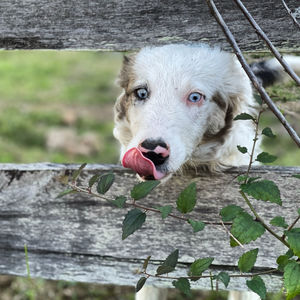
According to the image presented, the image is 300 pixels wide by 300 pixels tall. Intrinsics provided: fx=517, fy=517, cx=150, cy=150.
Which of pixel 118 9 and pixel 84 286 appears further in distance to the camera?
pixel 84 286

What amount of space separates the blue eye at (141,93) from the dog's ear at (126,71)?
0.41ft

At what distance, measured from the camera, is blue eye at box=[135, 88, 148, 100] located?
6.48 feet

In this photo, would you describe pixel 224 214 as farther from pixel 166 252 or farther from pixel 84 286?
pixel 84 286

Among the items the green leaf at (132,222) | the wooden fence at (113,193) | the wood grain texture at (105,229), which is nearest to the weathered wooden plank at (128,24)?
the wooden fence at (113,193)

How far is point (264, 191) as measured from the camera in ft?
4.37

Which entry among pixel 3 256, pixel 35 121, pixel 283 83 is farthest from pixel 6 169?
pixel 35 121

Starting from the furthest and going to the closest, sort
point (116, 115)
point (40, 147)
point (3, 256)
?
1. point (40, 147)
2. point (116, 115)
3. point (3, 256)

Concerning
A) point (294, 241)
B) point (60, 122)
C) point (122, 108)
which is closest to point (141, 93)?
point (122, 108)

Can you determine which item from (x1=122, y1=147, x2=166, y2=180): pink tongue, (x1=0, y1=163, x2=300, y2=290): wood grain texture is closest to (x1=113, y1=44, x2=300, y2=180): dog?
(x1=122, y1=147, x2=166, y2=180): pink tongue

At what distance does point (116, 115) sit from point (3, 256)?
78cm

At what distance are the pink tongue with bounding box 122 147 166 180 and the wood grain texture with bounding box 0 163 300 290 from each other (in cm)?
18

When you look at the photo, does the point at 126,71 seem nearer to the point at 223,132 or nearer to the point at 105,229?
the point at 223,132

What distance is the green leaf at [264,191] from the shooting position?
1.32 meters

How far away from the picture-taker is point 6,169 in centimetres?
182
